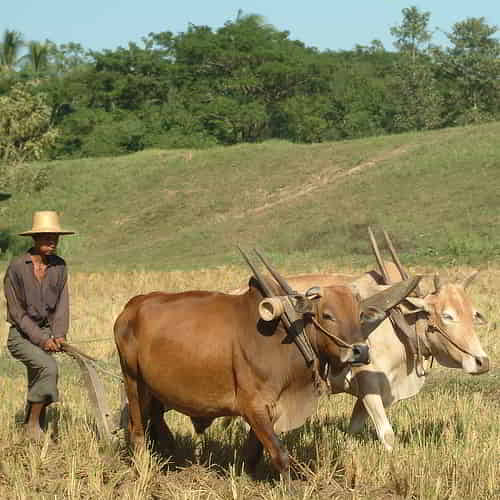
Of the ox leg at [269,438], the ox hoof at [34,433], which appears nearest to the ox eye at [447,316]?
the ox leg at [269,438]

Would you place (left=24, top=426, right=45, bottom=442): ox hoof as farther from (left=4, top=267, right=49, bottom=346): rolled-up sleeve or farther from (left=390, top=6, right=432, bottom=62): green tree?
(left=390, top=6, right=432, bottom=62): green tree

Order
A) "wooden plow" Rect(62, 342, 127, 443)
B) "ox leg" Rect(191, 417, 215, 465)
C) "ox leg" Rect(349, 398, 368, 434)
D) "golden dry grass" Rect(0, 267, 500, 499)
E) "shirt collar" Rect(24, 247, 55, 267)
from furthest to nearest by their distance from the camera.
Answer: "ox leg" Rect(349, 398, 368, 434)
"shirt collar" Rect(24, 247, 55, 267)
"wooden plow" Rect(62, 342, 127, 443)
"ox leg" Rect(191, 417, 215, 465)
"golden dry grass" Rect(0, 267, 500, 499)

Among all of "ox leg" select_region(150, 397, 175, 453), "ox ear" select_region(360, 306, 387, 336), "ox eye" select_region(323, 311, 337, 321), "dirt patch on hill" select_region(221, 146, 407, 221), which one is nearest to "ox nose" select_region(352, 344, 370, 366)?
"ox eye" select_region(323, 311, 337, 321)

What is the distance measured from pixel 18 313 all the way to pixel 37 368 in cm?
42

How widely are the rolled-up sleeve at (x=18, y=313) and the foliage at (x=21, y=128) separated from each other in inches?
875

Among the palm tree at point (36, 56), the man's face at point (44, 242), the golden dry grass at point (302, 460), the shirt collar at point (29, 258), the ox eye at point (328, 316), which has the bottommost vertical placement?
the golden dry grass at point (302, 460)

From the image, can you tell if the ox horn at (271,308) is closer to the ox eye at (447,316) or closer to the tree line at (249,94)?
the ox eye at (447,316)

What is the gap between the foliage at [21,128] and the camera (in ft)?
92.0

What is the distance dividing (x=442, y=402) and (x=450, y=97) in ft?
147

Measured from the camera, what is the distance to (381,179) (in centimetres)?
3588

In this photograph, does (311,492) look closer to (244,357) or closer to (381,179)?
Answer: (244,357)

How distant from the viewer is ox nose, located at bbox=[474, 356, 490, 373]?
614cm

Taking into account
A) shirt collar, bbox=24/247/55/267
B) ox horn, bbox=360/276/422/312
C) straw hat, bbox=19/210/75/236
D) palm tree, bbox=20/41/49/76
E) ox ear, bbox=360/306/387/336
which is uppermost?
palm tree, bbox=20/41/49/76

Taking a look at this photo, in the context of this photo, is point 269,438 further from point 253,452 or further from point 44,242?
point 44,242
